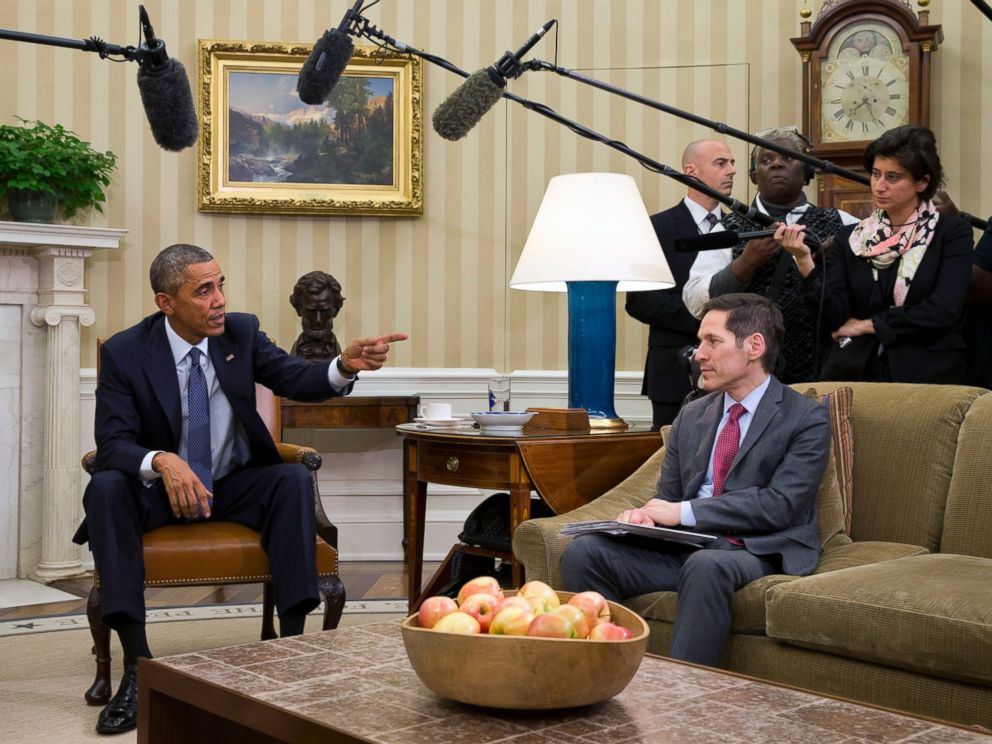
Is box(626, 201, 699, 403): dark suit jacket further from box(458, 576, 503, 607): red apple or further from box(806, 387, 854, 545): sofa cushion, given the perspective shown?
box(458, 576, 503, 607): red apple

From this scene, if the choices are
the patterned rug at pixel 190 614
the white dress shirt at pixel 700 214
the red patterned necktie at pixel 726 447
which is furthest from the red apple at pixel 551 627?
the patterned rug at pixel 190 614

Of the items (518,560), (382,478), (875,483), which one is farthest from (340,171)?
(875,483)

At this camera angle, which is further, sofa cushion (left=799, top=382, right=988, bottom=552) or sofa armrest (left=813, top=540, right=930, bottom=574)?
sofa cushion (left=799, top=382, right=988, bottom=552)

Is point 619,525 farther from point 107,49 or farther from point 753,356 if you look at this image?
point 107,49

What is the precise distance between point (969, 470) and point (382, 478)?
303 cm

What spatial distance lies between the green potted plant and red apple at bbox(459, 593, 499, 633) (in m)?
3.67

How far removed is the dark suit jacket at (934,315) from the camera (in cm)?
320

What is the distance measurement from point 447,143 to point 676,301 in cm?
A: 182

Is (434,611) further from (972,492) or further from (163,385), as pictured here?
(163,385)

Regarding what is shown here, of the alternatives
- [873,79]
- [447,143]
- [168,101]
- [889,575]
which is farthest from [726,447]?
[447,143]

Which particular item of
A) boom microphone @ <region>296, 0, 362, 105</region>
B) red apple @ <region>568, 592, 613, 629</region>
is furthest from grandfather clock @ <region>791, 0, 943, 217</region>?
red apple @ <region>568, 592, 613, 629</region>

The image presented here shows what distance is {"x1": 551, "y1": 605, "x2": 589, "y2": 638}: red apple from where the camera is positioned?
5.47 ft

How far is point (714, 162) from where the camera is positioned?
402cm

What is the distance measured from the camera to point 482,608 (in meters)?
1.74
